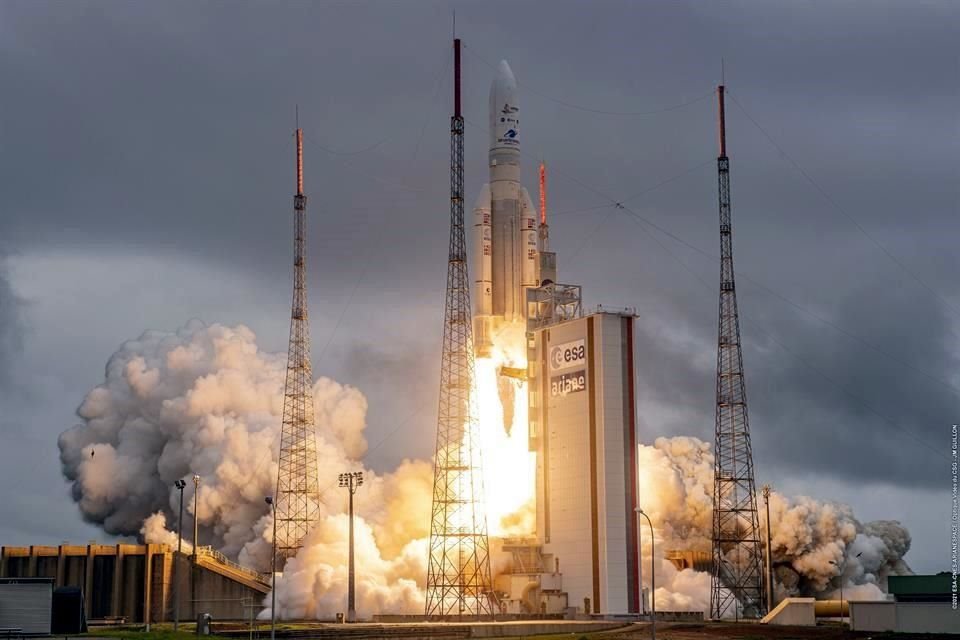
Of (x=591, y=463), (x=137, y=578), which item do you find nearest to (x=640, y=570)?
(x=591, y=463)


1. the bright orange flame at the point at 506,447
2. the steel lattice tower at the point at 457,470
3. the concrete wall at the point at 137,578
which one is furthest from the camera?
the concrete wall at the point at 137,578

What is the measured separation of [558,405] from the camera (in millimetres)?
116812

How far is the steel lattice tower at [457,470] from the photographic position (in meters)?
108

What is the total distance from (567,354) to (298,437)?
23.6 meters

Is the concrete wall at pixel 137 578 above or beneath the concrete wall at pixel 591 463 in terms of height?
beneath

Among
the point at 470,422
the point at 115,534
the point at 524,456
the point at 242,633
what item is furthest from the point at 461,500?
the point at 115,534

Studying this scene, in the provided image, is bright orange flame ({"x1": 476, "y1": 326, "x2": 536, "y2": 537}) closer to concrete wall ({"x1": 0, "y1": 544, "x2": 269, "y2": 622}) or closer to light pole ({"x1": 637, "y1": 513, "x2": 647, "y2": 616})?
light pole ({"x1": 637, "y1": 513, "x2": 647, "y2": 616})

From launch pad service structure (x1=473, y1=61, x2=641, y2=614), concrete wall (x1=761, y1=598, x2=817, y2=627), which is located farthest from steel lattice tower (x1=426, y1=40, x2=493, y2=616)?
concrete wall (x1=761, y1=598, x2=817, y2=627)

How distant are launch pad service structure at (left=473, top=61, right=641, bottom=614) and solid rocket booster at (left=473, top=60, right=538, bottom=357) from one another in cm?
8

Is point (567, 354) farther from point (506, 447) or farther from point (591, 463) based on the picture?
point (506, 447)

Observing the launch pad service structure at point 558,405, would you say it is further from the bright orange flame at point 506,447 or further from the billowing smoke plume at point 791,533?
the billowing smoke plume at point 791,533

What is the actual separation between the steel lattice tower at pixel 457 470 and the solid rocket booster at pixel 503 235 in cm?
985

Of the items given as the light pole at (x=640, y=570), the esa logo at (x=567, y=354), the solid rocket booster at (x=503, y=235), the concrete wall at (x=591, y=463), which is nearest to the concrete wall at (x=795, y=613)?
the light pole at (x=640, y=570)

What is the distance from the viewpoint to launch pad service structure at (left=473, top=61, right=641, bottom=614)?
112 m
